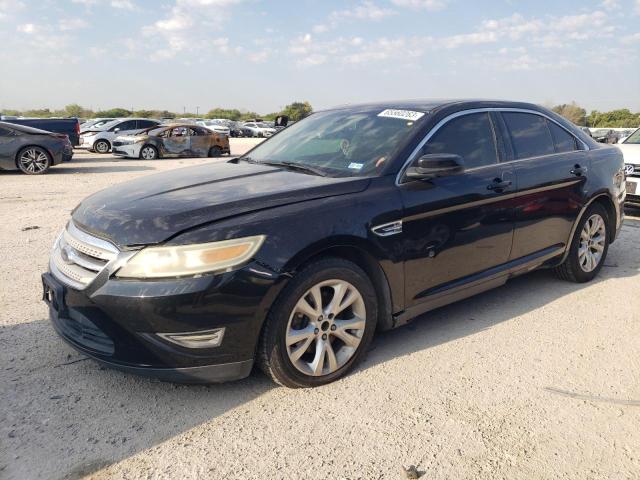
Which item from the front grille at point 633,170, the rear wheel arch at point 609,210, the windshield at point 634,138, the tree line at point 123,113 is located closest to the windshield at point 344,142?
the rear wheel arch at point 609,210

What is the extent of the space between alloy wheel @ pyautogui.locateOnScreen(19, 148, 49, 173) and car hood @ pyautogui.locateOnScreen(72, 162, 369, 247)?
11134 millimetres

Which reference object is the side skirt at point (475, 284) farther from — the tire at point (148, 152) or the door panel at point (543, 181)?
the tire at point (148, 152)

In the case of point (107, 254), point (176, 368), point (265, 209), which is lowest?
point (176, 368)

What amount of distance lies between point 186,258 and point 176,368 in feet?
1.91

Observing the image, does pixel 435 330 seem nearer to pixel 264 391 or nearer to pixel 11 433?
pixel 264 391

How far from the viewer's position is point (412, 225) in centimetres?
337

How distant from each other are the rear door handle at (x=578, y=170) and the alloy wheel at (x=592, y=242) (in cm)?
47

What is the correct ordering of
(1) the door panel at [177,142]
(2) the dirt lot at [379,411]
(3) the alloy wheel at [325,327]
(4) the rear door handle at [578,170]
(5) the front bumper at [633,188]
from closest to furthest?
(2) the dirt lot at [379,411]
(3) the alloy wheel at [325,327]
(4) the rear door handle at [578,170]
(5) the front bumper at [633,188]
(1) the door panel at [177,142]

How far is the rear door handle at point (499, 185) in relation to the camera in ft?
12.8

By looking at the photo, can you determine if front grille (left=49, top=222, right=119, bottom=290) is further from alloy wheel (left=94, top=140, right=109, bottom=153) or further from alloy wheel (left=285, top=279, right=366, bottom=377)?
alloy wheel (left=94, top=140, right=109, bottom=153)

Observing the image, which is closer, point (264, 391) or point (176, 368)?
point (176, 368)

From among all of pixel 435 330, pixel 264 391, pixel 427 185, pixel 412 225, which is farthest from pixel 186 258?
pixel 435 330

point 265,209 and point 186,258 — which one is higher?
point 265,209

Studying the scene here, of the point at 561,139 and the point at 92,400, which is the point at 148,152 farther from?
the point at 92,400
